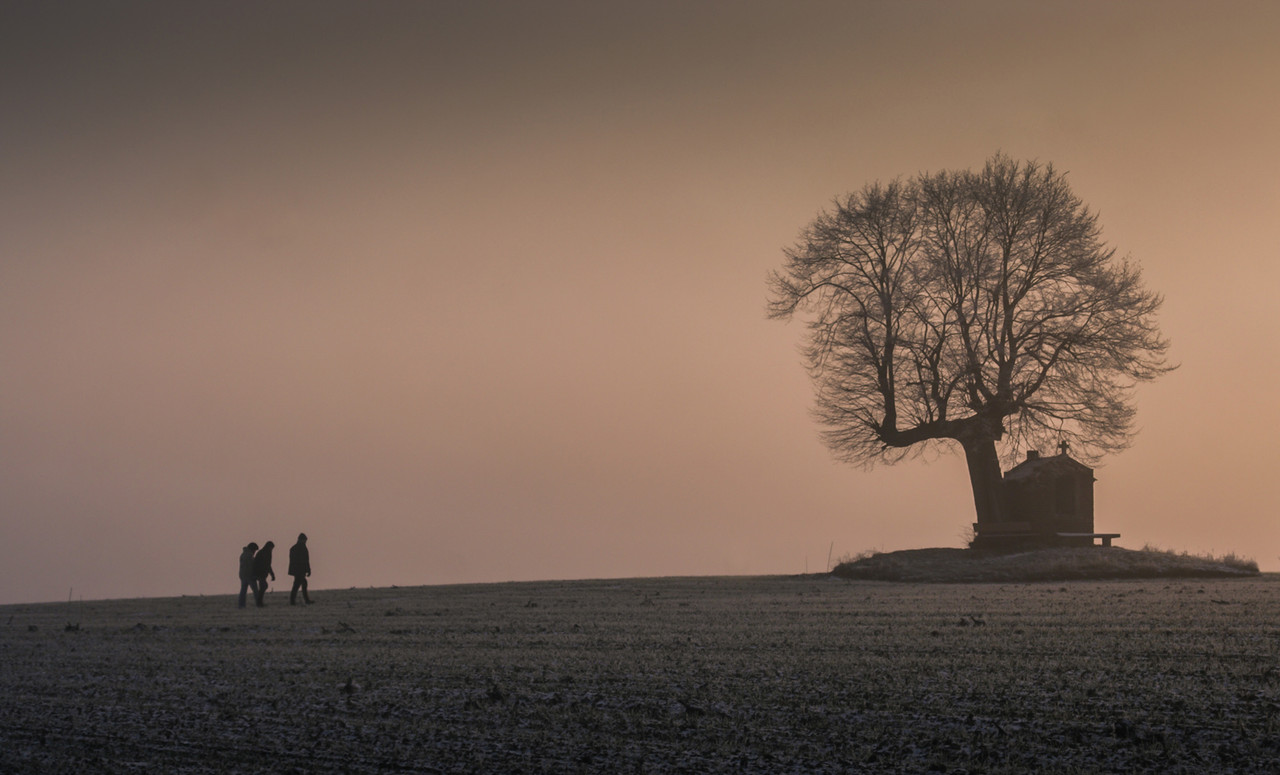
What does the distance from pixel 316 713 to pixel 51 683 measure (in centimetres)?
469

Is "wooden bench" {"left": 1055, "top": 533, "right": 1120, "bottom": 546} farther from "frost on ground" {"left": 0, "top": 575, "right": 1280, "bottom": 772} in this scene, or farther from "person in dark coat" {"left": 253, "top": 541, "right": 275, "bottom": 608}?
"person in dark coat" {"left": 253, "top": 541, "right": 275, "bottom": 608}

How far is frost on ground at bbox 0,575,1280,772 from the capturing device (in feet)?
22.7

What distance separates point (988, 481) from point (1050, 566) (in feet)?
23.4

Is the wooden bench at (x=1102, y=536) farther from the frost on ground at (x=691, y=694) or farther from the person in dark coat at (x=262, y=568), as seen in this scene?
the person in dark coat at (x=262, y=568)

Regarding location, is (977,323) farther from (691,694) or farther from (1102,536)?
(691,694)

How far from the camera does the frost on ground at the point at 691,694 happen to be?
6906mm

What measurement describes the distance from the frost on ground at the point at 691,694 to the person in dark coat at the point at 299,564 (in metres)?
9.23

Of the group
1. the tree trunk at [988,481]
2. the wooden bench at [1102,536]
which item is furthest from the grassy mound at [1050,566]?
the tree trunk at [988,481]

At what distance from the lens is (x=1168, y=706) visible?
7531 mm

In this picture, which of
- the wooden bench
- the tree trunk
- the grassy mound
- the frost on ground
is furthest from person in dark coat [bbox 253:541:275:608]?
the wooden bench

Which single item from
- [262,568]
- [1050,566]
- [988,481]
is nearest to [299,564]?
[262,568]

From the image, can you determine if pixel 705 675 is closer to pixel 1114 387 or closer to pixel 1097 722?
pixel 1097 722

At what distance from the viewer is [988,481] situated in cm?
3200

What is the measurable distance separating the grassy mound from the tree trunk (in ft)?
10.8
